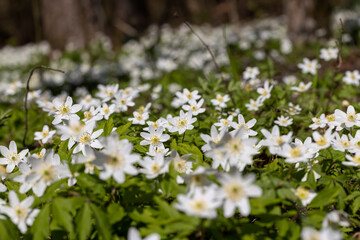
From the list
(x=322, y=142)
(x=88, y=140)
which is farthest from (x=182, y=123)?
(x=322, y=142)

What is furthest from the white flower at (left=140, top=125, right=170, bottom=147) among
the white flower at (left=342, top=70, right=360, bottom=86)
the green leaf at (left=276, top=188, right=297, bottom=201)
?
the white flower at (left=342, top=70, right=360, bottom=86)

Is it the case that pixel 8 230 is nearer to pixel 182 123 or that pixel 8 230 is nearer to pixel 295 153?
pixel 182 123

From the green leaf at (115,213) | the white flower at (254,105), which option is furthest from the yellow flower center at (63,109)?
the white flower at (254,105)

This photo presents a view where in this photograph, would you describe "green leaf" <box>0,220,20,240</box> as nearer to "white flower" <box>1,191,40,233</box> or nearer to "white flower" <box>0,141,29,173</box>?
"white flower" <box>1,191,40,233</box>

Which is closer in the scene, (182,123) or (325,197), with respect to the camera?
(325,197)

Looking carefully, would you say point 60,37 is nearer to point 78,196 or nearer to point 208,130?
point 208,130

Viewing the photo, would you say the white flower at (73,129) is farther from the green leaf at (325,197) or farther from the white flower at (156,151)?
the green leaf at (325,197)
